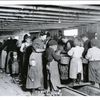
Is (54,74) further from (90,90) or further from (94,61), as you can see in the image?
(90,90)

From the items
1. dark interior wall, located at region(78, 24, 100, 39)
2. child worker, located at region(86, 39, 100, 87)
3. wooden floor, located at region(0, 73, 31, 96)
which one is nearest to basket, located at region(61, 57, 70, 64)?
child worker, located at region(86, 39, 100, 87)

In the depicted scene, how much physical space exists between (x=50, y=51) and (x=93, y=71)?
3.69 ft

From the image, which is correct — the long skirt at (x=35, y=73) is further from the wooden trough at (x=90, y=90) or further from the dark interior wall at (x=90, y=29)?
the dark interior wall at (x=90, y=29)

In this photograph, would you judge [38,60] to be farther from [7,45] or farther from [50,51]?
[7,45]

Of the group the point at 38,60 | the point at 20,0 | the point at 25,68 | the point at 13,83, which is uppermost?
the point at 20,0

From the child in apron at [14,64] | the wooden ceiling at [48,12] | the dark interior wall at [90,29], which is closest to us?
the wooden ceiling at [48,12]

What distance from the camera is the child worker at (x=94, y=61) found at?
394cm

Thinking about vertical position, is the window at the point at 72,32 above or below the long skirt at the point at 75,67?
above

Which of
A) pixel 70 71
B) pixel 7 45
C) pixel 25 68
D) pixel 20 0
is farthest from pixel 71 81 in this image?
pixel 20 0

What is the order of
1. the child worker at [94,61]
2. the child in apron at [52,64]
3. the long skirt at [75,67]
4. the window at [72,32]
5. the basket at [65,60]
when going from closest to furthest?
1. the child in apron at [52,64]
2. the child worker at [94,61]
3. the long skirt at [75,67]
4. the basket at [65,60]
5. the window at [72,32]

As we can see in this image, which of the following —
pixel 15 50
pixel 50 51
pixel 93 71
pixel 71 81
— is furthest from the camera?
pixel 15 50

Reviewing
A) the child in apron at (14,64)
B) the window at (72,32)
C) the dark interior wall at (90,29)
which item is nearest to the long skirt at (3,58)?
the child in apron at (14,64)

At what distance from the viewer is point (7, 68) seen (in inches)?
225

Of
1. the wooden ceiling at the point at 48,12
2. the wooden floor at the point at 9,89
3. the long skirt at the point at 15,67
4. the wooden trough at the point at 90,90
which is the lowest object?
the wooden trough at the point at 90,90
